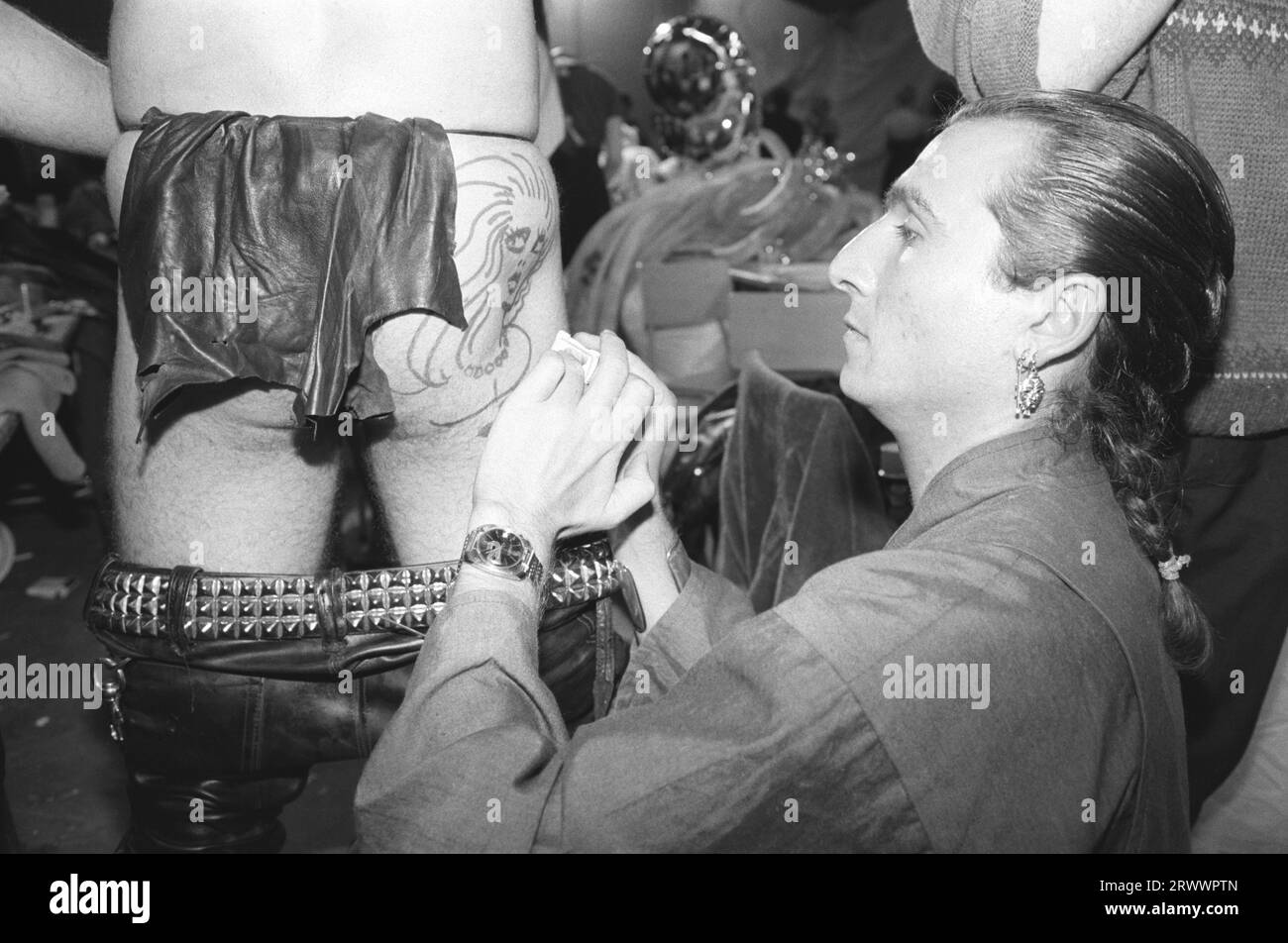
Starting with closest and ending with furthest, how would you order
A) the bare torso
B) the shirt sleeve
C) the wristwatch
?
1. the shirt sleeve
2. the wristwatch
3. the bare torso

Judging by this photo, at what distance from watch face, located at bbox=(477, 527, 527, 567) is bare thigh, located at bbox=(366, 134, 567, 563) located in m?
0.28

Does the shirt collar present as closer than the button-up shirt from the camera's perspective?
No

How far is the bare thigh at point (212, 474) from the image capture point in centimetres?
113

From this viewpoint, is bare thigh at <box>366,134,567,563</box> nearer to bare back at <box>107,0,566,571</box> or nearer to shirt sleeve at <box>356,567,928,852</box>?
bare back at <box>107,0,566,571</box>

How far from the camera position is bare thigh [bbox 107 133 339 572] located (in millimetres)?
1135

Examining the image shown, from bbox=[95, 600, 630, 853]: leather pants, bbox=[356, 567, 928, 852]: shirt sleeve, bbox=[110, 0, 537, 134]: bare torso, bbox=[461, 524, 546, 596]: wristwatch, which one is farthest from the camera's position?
bbox=[95, 600, 630, 853]: leather pants

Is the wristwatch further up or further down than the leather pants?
further up

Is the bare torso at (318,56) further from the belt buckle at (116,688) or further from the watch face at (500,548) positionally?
the belt buckle at (116,688)

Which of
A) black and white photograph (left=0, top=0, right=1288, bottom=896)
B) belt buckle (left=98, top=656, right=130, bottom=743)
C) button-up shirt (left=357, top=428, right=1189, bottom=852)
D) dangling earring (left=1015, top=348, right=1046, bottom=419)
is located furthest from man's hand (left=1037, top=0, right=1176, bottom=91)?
belt buckle (left=98, top=656, right=130, bottom=743)

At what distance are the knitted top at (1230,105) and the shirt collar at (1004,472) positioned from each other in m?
0.38

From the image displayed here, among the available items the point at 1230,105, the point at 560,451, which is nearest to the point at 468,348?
the point at 560,451

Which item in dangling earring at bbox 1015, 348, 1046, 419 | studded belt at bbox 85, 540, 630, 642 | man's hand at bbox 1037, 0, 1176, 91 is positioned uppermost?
man's hand at bbox 1037, 0, 1176, 91
